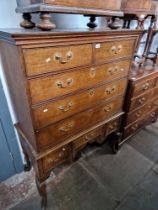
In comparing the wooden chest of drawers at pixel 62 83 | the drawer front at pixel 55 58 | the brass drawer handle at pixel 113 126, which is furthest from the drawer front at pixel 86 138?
the drawer front at pixel 55 58

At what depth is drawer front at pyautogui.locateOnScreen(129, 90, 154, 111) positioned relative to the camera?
5.29ft

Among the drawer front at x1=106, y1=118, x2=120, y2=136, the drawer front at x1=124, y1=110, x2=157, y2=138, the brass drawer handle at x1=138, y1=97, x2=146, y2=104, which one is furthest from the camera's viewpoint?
the drawer front at x1=124, y1=110, x2=157, y2=138

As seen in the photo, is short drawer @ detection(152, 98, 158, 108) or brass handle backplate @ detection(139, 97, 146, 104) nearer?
brass handle backplate @ detection(139, 97, 146, 104)

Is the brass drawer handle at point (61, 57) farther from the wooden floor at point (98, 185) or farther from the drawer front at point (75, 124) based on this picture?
the wooden floor at point (98, 185)

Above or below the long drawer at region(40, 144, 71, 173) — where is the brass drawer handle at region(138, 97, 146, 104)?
above

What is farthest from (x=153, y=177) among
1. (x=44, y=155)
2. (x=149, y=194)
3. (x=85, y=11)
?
(x=85, y=11)

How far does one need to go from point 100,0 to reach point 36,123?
0.85 m

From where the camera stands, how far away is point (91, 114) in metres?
1.25

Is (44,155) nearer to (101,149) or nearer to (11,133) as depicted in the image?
(11,133)

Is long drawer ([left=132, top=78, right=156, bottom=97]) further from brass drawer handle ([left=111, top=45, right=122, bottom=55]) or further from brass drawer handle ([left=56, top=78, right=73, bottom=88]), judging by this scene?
brass drawer handle ([left=56, top=78, right=73, bottom=88])

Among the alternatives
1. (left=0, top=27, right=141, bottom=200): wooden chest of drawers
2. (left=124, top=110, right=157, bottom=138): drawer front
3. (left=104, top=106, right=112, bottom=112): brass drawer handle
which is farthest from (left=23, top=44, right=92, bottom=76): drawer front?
(left=124, top=110, right=157, bottom=138): drawer front

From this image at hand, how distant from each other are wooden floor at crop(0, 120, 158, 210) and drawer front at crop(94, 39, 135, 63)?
120cm

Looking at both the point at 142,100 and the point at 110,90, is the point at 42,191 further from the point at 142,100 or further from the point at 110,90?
the point at 142,100

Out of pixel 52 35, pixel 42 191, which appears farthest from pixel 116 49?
pixel 42 191
